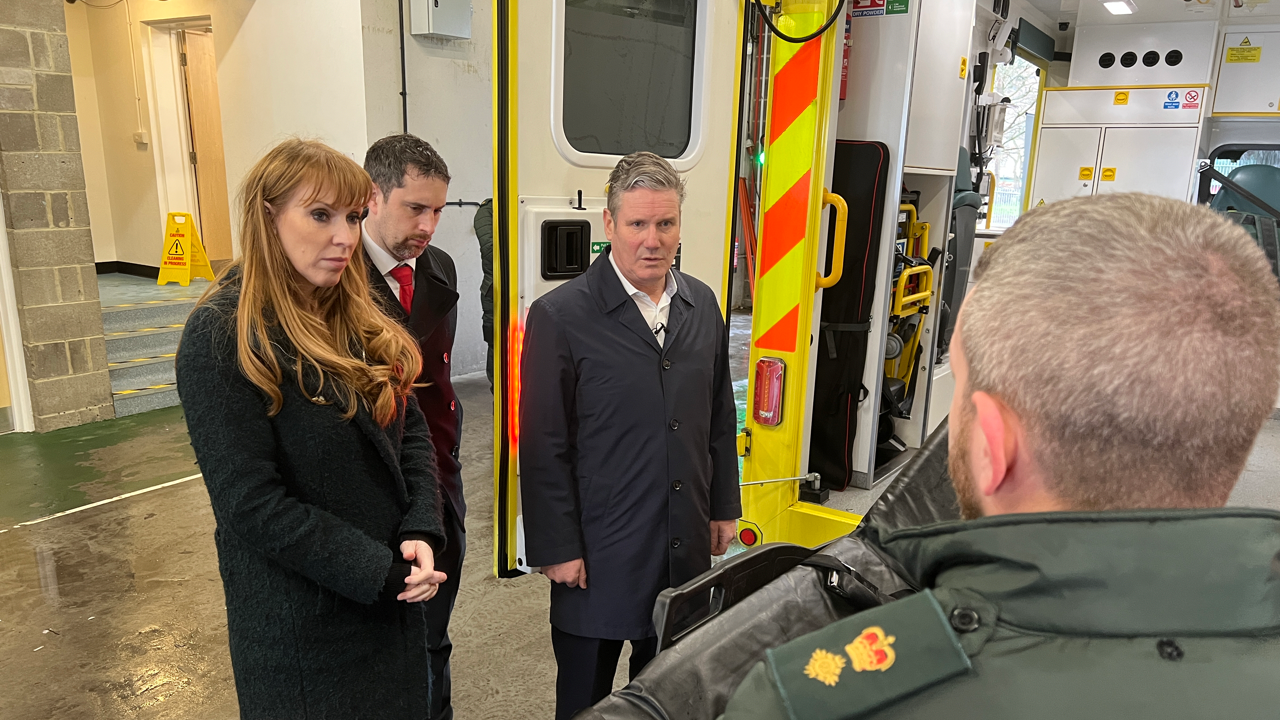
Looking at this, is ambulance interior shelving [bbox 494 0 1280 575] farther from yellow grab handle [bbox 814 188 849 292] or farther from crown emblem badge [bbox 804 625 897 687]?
crown emblem badge [bbox 804 625 897 687]

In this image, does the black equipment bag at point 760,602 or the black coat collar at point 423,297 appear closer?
the black equipment bag at point 760,602

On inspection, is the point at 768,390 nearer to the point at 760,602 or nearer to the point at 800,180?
the point at 800,180

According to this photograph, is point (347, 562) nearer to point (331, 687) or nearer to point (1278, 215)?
point (331, 687)

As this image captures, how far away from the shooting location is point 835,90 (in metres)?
2.99

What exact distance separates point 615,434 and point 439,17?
4.73 m

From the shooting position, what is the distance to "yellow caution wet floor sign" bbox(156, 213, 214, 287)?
7289 mm

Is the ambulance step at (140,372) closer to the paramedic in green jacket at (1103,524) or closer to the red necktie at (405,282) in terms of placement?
the red necktie at (405,282)

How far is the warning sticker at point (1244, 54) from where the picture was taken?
700 centimetres

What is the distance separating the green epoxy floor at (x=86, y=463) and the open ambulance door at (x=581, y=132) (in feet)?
9.19

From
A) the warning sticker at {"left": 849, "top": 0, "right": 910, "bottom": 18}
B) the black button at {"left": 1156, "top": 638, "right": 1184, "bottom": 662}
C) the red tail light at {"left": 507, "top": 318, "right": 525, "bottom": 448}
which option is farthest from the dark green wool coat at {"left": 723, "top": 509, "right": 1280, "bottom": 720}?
the warning sticker at {"left": 849, "top": 0, "right": 910, "bottom": 18}

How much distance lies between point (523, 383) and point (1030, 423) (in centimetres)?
130

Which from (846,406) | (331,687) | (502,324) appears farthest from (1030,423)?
(846,406)

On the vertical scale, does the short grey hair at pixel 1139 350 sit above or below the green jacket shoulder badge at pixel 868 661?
above

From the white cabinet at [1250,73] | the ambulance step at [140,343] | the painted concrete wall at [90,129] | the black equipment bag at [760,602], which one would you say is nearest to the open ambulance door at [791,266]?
the black equipment bag at [760,602]
